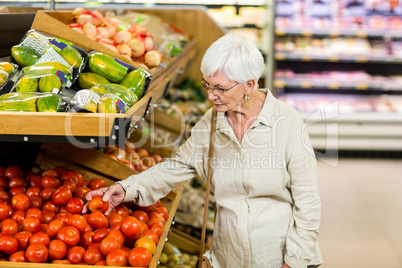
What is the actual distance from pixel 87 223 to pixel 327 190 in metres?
3.80

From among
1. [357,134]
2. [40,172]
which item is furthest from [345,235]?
[40,172]

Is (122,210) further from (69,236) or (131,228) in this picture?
(69,236)

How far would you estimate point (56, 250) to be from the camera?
159 cm

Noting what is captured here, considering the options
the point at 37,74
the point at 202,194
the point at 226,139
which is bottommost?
the point at 202,194

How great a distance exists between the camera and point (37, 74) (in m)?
1.75

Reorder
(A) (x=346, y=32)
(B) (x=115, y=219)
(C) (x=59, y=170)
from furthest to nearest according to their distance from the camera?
(A) (x=346, y=32)
(C) (x=59, y=170)
(B) (x=115, y=219)

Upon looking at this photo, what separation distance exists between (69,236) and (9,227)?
218mm

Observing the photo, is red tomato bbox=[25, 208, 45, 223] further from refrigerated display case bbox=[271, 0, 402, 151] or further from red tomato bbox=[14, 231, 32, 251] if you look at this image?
refrigerated display case bbox=[271, 0, 402, 151]

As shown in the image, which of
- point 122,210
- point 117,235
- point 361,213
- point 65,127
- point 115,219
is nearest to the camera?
point 65,127

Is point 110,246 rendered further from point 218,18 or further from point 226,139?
point 218,18

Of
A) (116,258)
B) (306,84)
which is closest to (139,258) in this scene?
(116,258)

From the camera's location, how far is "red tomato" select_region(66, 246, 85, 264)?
5.23 feet

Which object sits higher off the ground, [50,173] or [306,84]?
[50,173]

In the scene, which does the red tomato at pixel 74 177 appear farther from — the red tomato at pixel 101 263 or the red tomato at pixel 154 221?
the red tomato at pixel 101 263
